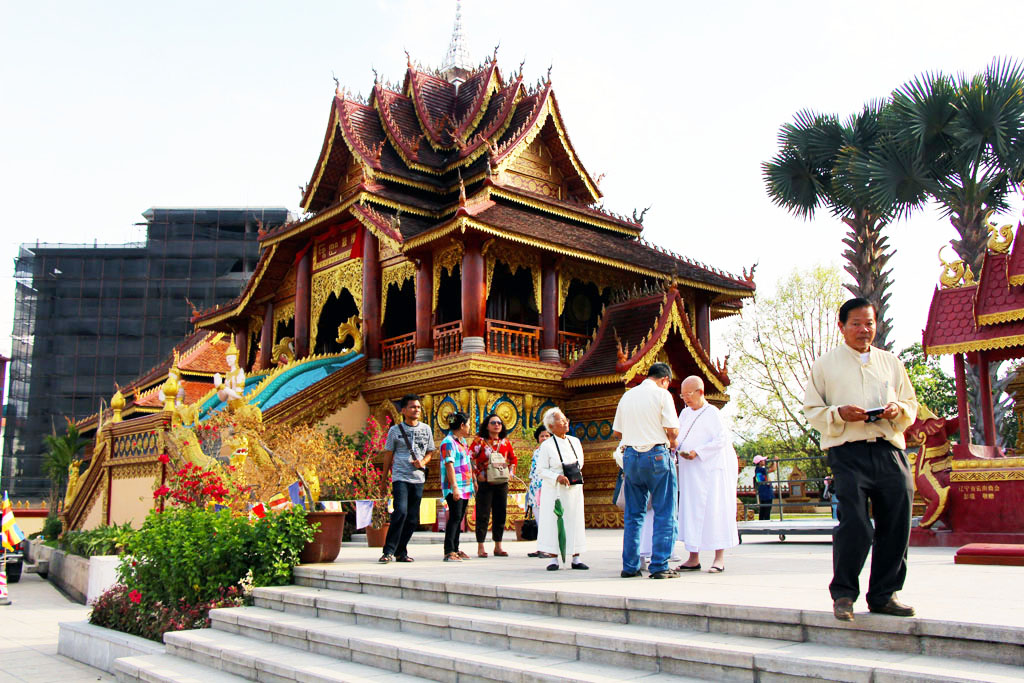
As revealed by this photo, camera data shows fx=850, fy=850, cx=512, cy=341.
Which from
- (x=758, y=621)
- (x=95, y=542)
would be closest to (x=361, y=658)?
(x=758, y=621)

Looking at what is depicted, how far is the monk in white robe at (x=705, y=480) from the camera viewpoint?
678 cm

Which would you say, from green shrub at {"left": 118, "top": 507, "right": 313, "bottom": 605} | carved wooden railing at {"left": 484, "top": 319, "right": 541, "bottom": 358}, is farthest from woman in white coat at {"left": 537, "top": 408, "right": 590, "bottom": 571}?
carved wooden railing at {"left": 484, "top": 319, "right": 541, "bottom": 358}

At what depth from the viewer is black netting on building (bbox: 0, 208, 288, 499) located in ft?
150

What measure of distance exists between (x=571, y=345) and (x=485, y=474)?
9.06 meters

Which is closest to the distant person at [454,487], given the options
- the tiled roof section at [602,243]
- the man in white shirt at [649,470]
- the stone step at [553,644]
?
the stone step at [553,644]

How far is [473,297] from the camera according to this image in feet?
52.2

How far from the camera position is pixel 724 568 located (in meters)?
6.93

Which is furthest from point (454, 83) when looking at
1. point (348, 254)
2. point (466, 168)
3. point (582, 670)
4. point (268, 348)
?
point (582, 670)

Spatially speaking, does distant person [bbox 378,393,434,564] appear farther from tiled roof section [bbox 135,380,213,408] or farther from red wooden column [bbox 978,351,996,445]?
tiled roof section [bbox 135,380,213,408]

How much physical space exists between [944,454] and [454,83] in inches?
721

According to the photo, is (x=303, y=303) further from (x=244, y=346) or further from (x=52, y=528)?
(x=52, y=528)

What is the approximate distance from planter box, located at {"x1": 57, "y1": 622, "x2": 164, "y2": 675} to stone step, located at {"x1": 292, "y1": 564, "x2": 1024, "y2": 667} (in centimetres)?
281

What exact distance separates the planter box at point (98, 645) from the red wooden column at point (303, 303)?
12.0 metres

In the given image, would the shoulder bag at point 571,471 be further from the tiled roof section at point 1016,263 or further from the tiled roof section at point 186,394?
the tiled roof section at point 186,394
